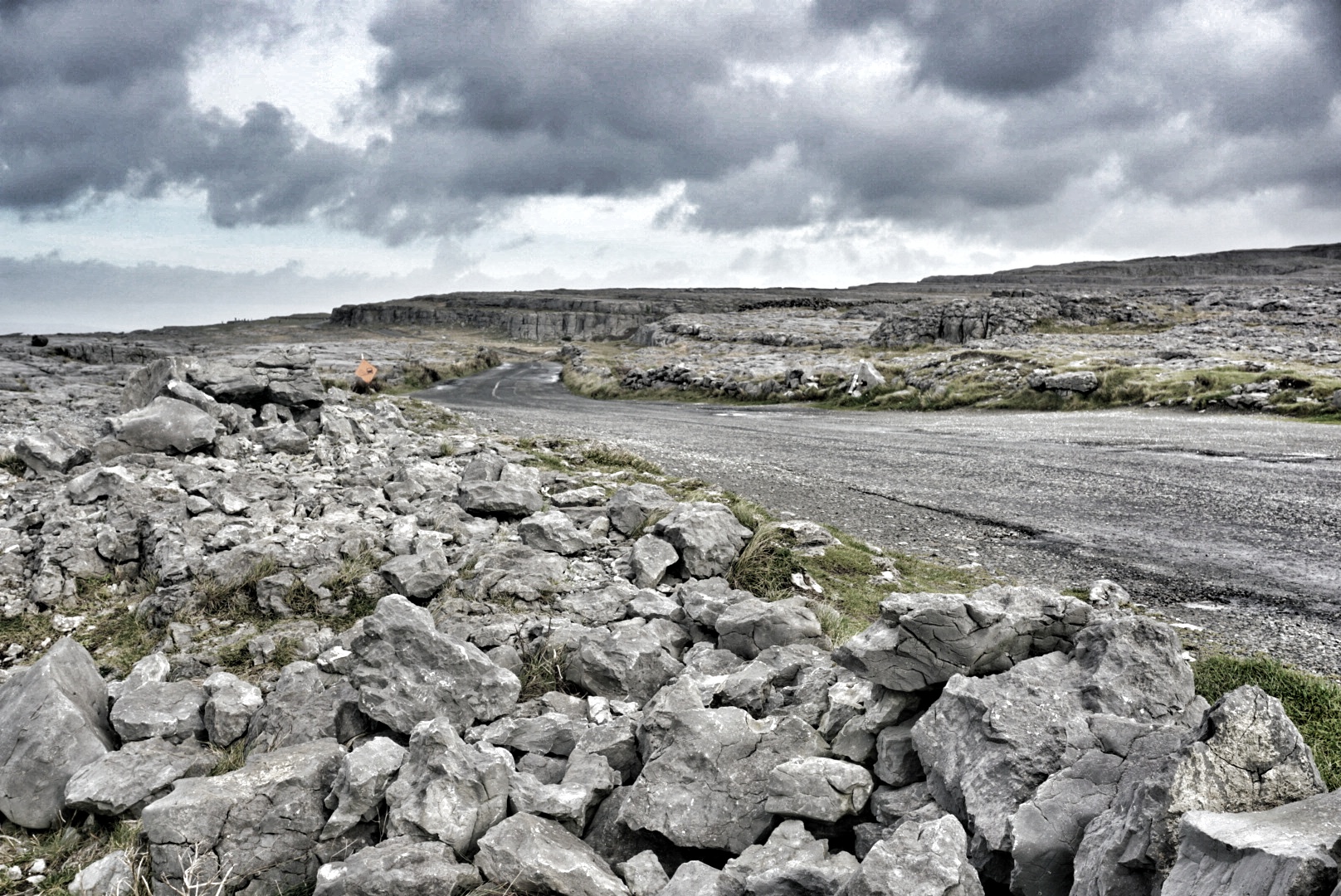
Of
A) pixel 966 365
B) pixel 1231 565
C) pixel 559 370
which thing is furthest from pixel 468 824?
pixel 559 370

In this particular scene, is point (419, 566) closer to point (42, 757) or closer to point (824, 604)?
point (42, 757)

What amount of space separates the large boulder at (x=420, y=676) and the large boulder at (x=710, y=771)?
132 cm

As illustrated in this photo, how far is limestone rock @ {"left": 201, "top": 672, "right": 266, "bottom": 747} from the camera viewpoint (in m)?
5.31

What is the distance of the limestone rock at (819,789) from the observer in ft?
12.7

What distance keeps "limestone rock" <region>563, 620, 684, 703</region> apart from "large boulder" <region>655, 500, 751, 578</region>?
197 centimetres

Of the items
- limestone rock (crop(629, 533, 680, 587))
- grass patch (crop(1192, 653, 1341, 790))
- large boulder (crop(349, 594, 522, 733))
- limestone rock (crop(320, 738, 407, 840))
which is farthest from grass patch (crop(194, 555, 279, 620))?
grass patch (crop(1192, 653, 1341, 790))

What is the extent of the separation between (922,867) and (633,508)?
244 inches

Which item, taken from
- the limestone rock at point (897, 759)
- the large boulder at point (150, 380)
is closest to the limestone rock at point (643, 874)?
the limestone rock at point (897, 759)

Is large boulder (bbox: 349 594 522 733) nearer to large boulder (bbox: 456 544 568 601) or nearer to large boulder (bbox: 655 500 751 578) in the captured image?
large boulder (bbox: 456 544 568 601)

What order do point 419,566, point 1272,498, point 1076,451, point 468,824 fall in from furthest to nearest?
point 1076,451 → point 1272,498 → point 419,566 → point 468,824

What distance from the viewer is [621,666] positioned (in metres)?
5.73

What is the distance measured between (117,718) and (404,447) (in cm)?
842

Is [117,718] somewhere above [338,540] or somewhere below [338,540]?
below

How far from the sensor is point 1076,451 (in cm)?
1786
